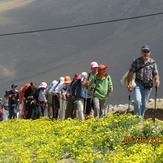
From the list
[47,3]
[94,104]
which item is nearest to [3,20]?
[47,3]

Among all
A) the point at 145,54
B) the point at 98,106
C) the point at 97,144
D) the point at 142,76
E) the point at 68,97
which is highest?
the point at 145,54

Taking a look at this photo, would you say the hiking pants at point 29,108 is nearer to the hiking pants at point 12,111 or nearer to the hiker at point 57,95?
the hiker at point 57,95

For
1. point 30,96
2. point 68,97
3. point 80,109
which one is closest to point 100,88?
point 80,109

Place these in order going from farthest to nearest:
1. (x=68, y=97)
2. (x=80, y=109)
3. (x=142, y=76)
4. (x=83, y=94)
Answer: (x=68, y=97) < (x=83, y=94) < (x=80, y=109) < (x=142, y=76)

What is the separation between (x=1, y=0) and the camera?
524 feet

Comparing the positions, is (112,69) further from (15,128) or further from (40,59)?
(15,128)

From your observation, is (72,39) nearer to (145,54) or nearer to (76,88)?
(76,88)

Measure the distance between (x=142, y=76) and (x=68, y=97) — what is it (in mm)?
4695

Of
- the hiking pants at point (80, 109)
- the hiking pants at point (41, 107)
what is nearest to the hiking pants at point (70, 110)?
the hiking pants at point (80, 109)

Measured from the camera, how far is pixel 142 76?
12000 millimetres

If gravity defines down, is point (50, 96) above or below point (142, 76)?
below

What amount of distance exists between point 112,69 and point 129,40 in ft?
75.1

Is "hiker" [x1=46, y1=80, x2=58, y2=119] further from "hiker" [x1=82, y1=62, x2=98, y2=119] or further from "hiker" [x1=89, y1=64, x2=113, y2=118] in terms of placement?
"hiker" [x1=89, y1=64, x2=113, y2=118]

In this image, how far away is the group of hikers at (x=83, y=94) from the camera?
11969 millimetres
